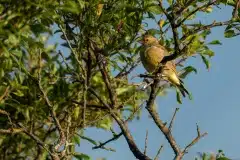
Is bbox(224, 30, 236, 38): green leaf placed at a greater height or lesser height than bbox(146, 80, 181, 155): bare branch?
greater

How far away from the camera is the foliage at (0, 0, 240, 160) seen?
570 cm

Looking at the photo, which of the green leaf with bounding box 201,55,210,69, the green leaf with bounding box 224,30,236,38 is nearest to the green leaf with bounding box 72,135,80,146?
the green leaf with bounding box 201,55,210,69

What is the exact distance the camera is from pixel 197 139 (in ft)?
19.4

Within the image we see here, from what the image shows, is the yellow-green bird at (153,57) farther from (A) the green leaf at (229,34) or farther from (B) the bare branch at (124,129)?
(A) the green leaf at (229,34)

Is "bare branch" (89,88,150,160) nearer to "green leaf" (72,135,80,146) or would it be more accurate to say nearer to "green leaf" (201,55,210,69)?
"green leaf" (72,135,80,146)

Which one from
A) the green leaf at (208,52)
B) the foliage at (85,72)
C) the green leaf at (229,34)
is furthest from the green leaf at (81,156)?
the green leaf at (229,34)

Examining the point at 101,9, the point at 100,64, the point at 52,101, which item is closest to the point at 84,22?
the point at 101,9

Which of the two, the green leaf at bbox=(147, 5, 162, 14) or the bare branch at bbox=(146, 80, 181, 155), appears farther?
the bare branch at bbox=(146, 80, 181, 155)

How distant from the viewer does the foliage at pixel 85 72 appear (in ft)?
18.7

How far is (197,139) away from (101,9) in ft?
4.69

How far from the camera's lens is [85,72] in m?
5.93

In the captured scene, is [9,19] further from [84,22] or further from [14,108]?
[14,108]

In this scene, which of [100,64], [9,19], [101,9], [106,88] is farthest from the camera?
[106,88]

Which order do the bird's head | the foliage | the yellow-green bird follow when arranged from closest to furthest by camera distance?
the foliage, the bird's head, the yellow-green bird
